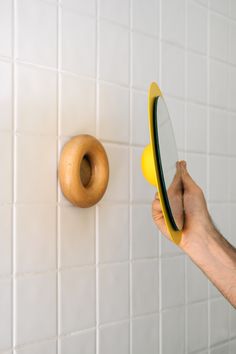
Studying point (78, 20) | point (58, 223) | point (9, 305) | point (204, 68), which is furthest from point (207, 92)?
point (9, 305)

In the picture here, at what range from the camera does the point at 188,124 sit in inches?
53.8

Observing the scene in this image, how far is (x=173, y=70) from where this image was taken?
132cm

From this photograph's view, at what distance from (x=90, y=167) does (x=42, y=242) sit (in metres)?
0.19

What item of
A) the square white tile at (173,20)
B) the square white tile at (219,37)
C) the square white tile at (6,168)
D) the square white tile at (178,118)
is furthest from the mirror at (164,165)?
the square white tile at (219,37)

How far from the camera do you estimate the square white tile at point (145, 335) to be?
1196 millimetres

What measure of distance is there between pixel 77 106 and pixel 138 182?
247 mm

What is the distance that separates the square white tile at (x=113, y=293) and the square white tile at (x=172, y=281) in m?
0.13

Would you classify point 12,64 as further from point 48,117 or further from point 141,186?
point 141,186

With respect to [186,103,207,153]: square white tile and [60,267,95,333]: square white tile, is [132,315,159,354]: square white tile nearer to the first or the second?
[60,267,95,333]: square white tile

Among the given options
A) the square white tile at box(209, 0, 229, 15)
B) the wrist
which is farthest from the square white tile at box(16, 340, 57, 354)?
the square white tile at box(209, 0, 229, 15)

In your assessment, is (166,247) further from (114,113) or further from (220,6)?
(220,6)

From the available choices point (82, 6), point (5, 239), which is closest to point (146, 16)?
point (82, 6)

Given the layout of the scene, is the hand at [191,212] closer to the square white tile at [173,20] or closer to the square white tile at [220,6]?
the square white tile at [173,20]

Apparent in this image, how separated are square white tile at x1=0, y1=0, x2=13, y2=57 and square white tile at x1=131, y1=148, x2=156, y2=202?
384 mm
